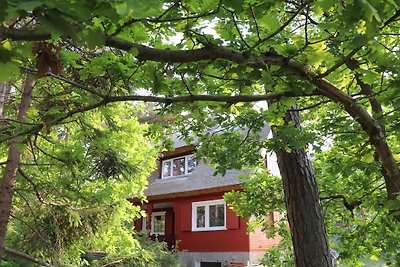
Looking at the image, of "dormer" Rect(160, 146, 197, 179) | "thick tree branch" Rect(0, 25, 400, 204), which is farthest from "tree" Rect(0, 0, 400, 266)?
"dormer" Rect(160, 146, 197, 179)

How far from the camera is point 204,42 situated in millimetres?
2291

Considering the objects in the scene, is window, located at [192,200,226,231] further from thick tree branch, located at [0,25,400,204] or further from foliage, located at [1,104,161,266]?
thick tree branch, located at [0,25,400,204]

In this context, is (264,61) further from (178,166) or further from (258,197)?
(178,166)

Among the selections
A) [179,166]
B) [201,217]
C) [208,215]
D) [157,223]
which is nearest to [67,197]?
[208,215]

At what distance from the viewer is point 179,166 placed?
19.0m

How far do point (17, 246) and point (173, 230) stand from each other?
39.3 ft

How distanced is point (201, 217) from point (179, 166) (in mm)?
2902

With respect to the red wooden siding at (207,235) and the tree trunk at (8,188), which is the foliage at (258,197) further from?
the red wooden siding at (207,235)

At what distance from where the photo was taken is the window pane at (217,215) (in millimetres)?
16328

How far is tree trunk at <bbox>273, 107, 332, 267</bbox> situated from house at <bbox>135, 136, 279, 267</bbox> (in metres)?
8.44

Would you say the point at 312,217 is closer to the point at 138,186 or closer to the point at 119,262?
the point at 119,262

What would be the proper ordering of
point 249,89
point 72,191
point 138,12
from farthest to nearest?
1. point 72,191
2. point 249,89
3. point 138,12

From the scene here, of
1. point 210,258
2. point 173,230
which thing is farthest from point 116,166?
point 173,230

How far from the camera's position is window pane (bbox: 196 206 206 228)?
1714cm
